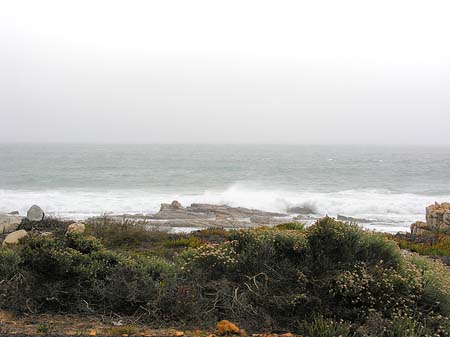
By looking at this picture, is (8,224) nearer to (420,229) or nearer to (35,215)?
(35,215)

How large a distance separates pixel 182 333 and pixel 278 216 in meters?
23.9

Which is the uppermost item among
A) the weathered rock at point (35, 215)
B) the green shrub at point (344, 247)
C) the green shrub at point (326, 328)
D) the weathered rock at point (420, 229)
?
the green shrub at point (344, 247)

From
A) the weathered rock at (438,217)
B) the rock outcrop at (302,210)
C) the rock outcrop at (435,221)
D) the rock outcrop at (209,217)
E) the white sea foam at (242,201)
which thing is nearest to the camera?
the rock outcrop at (435,221)

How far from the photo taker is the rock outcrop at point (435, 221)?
1593 centimetres

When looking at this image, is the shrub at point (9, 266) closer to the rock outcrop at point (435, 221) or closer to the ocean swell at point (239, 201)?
the rock outcrop at point (435, 221)

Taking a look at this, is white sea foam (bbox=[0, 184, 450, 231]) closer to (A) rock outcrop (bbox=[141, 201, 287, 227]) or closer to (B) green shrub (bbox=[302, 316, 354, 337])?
(A) rock outcrop (bbox=[141, 201, 287, 227])

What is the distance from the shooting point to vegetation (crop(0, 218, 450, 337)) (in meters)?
4.98

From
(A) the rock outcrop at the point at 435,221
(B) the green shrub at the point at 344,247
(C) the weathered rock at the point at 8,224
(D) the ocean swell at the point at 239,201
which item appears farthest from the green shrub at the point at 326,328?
(D) the ocean swell at the point at 239,201

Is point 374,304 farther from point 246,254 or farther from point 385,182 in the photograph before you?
point 385,182

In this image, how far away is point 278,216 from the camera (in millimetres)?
28047

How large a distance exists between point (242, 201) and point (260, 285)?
30671 millimetres

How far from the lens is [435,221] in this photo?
16.5m

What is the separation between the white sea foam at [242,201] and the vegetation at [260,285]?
19581 millimetres

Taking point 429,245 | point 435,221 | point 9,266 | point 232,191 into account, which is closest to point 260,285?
point 9,266
